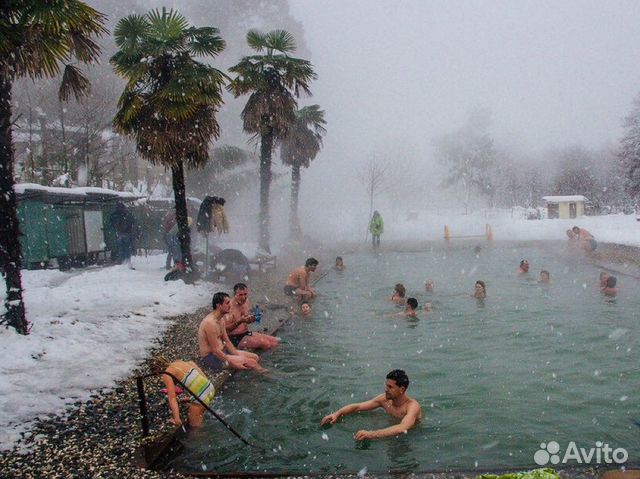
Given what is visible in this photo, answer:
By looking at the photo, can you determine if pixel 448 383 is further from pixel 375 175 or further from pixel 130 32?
pixel 375 175

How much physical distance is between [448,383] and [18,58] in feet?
30.6

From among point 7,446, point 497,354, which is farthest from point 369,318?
point 7,446

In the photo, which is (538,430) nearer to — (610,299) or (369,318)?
(369,318)

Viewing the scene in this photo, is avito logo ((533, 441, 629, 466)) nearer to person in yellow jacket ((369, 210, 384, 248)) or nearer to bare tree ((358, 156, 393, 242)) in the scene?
person in yellow jacket ((369, 210, 384, 248))

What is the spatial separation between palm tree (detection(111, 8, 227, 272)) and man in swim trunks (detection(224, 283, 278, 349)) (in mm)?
5883

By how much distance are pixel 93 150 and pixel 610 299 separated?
1262 inches

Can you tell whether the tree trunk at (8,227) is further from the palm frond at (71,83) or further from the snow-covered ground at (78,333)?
the palm frond at (71,83)

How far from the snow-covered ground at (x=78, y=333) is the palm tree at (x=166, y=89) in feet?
12.7

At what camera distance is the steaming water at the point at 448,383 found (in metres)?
5.87

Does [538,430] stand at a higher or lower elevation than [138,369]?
lower

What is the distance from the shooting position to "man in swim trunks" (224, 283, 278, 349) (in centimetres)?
922

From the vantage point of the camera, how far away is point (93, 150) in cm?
3366

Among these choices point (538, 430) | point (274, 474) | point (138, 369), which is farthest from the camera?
point (138, 369)

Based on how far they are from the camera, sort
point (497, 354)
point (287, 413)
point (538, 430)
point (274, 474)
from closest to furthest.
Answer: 1. point (274, 474)
2. point (538, 430)
3. point (287, 413)
4. point (497, 354)
